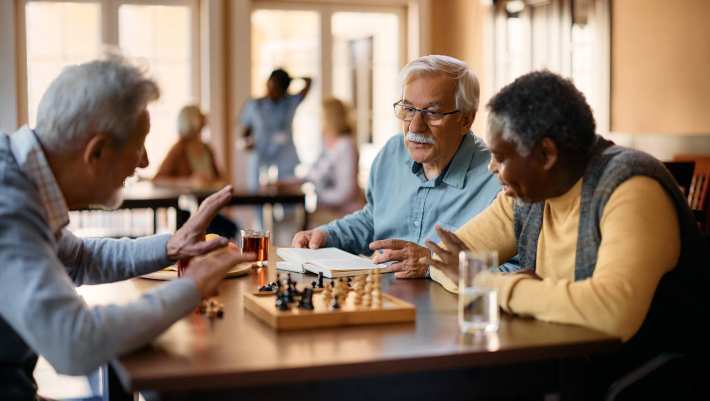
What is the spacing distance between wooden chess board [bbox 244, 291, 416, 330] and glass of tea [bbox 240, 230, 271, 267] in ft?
2.36

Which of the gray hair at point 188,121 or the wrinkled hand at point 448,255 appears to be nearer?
the wrinkled hand at point 448,255

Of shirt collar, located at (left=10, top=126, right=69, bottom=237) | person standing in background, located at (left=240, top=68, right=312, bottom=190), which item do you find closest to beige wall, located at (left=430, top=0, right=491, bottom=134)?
person standing in background, located at (left=240, top=68, right=312, bottom=190)

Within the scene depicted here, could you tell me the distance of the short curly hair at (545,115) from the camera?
71.9 inches

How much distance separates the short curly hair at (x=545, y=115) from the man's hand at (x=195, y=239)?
715mm

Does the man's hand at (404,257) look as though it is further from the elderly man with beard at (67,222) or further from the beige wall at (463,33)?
the beige wall at (463,33)

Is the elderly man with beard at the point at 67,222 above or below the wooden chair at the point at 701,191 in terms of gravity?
above

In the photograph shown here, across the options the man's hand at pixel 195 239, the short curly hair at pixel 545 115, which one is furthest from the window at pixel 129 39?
the short curly hair at pixel 545 115

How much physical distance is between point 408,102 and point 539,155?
109 cm

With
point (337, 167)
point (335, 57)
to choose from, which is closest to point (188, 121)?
point (337, 167)

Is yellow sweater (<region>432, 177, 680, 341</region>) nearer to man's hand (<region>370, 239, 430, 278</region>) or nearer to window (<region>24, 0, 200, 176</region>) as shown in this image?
man's hand (<region>370, 239, 430, 278</region>)

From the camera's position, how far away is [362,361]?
4.69ft

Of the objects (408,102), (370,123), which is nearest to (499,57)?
(370,123)

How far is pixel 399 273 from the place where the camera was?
2.29m

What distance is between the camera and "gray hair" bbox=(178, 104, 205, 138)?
22.2 ft
